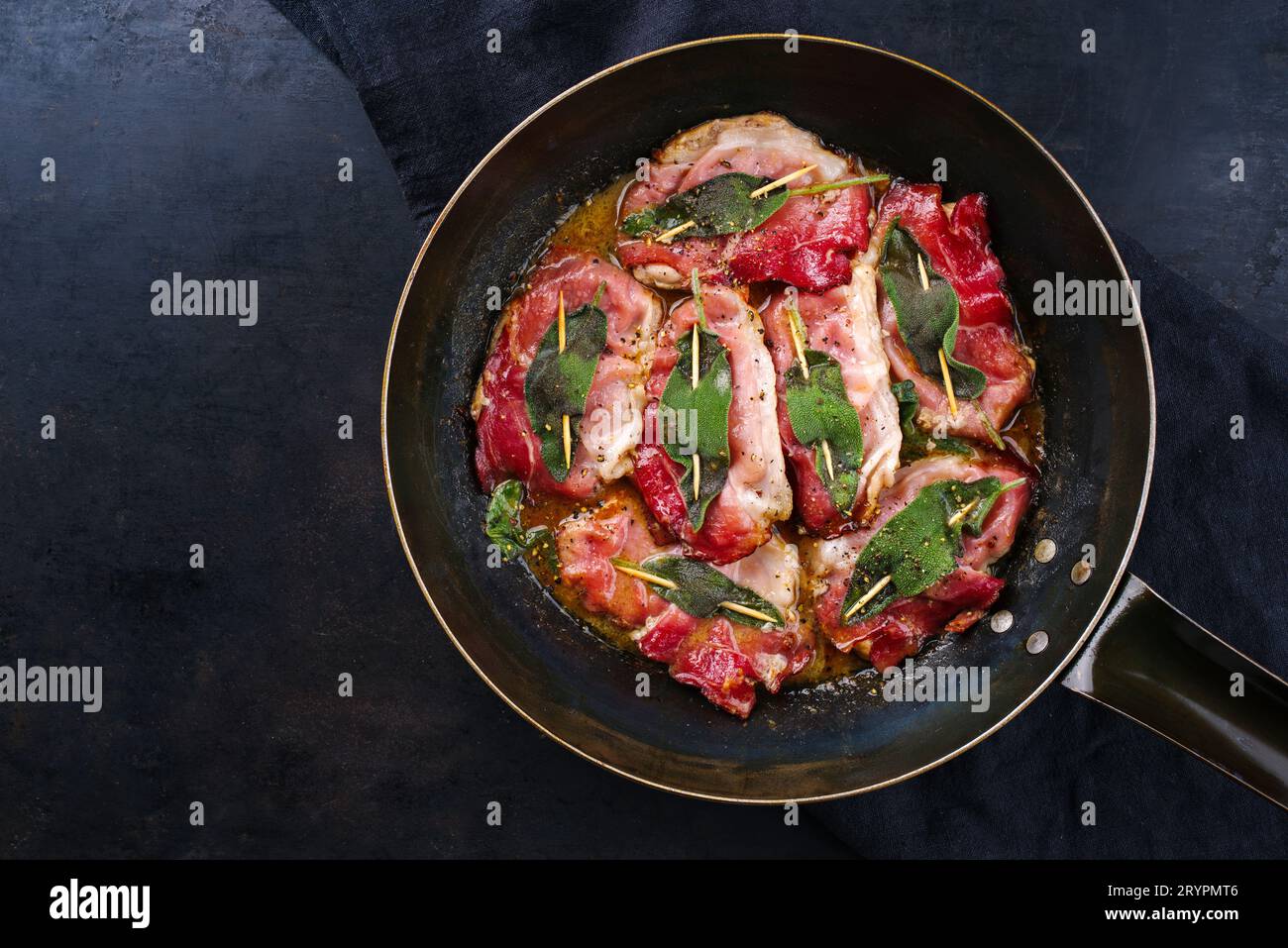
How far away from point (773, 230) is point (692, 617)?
1313mm

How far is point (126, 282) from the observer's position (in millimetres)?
3529

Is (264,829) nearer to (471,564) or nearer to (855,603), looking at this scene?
(471,564)

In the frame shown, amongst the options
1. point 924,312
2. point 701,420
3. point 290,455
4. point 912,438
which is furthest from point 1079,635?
point 290,455

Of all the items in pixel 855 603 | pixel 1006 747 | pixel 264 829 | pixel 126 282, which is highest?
pixel 126 282

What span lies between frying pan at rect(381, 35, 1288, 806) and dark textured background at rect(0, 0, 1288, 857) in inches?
16.6

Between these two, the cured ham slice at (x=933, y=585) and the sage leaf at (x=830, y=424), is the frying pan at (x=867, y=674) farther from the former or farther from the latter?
the sage leaf at (x=830, y=424)

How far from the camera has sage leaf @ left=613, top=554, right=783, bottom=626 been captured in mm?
3088

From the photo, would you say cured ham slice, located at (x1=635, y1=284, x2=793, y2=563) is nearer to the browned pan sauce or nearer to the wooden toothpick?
the browned pan sauce

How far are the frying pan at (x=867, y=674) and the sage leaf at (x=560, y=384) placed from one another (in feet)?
1.08

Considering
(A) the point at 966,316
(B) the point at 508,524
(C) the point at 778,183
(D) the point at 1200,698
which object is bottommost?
(D) the point at 1200,698

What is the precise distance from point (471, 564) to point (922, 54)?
242 cm

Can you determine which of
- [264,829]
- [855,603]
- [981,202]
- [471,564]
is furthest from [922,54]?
[264,829]

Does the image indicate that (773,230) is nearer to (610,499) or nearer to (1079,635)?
(610,499)

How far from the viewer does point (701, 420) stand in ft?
9.78
